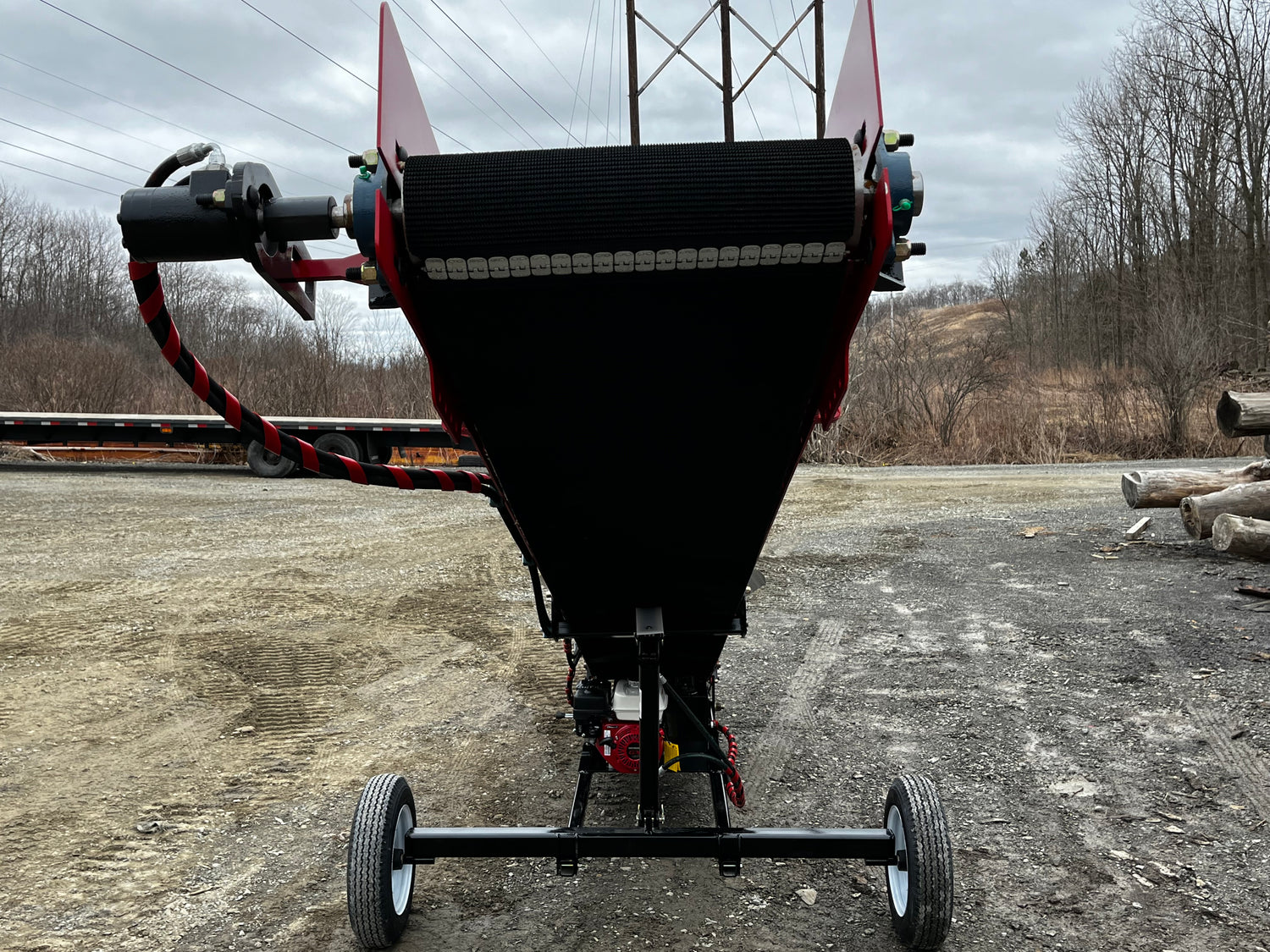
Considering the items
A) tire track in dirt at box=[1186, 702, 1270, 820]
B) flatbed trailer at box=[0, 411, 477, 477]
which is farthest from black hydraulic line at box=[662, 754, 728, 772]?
flatbed trailer at box=[0, 411, 477, 477]

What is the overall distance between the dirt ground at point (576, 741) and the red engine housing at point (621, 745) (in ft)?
1.25

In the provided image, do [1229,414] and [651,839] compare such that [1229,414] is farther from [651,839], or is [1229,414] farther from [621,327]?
[621,327]

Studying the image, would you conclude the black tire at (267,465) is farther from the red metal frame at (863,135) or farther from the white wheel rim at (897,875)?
the red metal frame at (863,135)

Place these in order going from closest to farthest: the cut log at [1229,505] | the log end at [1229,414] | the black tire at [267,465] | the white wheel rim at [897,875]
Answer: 1. the white wheel rim at [897,875]
2. the cut log at [1229,505]
3. the log end at [1229,414]
4. the black tire at [267,465]

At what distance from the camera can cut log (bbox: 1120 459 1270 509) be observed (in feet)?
28.5

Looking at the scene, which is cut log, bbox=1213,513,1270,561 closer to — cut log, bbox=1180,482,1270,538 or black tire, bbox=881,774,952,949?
cut log, bbox=1180,482,1270,538

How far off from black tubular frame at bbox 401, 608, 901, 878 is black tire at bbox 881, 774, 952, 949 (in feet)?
0.23

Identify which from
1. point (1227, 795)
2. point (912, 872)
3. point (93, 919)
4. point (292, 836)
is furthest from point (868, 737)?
point (93, 919)

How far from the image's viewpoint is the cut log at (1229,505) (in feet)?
25.9

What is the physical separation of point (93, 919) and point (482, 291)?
2.45m

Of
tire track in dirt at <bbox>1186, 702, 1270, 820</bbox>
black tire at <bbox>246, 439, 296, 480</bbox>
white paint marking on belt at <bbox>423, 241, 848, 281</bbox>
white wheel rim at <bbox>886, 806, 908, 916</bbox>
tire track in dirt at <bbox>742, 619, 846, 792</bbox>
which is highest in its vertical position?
white paint marking on belt at <bbox>423, 241, 848, 281</bbox>

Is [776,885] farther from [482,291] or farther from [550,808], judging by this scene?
[482,291]

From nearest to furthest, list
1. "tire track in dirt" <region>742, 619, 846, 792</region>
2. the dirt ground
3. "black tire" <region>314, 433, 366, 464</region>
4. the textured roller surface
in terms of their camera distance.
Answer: the textured roller surface, the dirt ground, "tire track in dirt" <region>742, 619, 846, 792</region>, "black tire" <region>314, 433, 366, 464</region>

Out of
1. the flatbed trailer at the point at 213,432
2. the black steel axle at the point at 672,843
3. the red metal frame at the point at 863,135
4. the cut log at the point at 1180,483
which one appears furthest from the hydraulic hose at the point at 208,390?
the flatbed trailer at the point at 213,432
